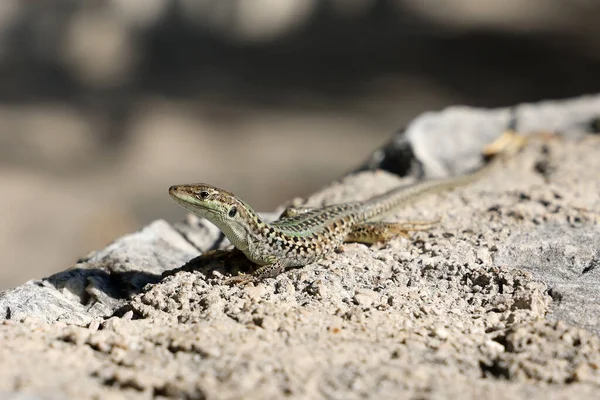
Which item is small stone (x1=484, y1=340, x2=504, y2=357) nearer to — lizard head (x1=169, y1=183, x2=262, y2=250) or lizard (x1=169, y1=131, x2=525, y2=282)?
lizard (x1=169, y1=131, x2=525, y2=282)

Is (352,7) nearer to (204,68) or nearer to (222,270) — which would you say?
(204,68)

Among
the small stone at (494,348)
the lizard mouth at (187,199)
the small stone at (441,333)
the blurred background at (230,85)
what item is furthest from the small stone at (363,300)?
the blurred background at (230,85)

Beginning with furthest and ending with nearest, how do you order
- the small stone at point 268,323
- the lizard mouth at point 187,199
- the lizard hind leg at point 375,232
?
the lizard hind leg at point 375,232, the lizard mouth at point 187,199, the small stone at point 268,323

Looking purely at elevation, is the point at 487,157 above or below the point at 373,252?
above

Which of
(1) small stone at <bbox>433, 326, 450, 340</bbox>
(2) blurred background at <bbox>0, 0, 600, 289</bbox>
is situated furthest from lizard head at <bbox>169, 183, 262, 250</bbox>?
(2) blurred background at <bbox>0, 0, 600, 289</bbox>

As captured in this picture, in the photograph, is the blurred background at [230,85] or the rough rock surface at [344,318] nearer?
the rough rock surface at [344,318]

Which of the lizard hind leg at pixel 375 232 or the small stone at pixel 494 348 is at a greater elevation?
the lizard hind leg at pixel 375 232

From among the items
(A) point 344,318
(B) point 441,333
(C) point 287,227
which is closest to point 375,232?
(C) point 287,227

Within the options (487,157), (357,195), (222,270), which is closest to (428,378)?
(222,270)

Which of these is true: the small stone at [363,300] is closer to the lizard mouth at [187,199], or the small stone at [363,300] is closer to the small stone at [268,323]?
the small stone at [268,323]
